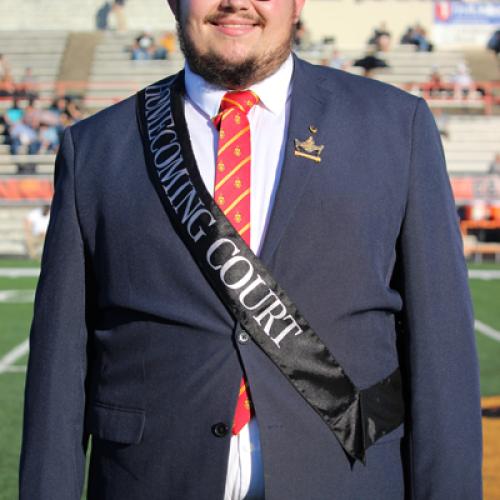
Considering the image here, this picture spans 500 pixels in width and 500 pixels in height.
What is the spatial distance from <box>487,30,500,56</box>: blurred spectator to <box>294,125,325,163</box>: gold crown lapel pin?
2428 cm

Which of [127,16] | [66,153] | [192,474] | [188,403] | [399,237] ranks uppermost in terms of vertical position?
[127,16]

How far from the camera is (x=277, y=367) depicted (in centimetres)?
192

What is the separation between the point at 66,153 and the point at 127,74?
2171 centimetres

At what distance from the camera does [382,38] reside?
24.0 metres

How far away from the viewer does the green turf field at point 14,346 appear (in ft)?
17.5

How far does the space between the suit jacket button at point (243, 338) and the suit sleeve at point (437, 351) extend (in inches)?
12.4

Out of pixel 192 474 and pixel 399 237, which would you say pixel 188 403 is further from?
pixel 399 237

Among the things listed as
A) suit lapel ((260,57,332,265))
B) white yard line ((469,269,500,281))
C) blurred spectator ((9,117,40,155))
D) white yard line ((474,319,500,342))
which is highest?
blurred spectator ((9,117,40,155))

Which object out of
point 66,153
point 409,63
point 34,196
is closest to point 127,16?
point 409,63

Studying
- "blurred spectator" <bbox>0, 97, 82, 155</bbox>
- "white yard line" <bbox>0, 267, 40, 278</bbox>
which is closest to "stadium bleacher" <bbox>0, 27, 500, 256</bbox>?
"blurred spectator" <bbox>0, 97, 82, 155</bbox>

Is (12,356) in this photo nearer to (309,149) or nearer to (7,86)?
(309,149)

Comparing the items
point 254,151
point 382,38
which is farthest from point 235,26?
point 382,38

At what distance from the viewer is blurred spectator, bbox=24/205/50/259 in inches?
600

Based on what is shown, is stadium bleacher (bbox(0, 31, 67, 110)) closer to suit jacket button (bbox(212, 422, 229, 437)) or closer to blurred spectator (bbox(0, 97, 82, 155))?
blurred spectator (bbox(0, 97, 82, 155))
